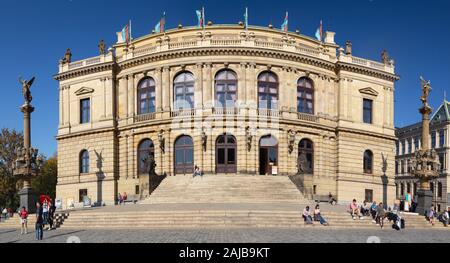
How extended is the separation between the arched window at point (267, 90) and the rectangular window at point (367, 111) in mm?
12241

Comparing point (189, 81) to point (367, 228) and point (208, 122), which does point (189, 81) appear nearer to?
point (208, 122)

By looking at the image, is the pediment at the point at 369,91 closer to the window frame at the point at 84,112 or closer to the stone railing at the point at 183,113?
the stone railing at the point at 183,113

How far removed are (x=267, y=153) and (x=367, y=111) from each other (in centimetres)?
1481

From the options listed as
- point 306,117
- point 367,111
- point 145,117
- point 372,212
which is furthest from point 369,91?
point 145,117

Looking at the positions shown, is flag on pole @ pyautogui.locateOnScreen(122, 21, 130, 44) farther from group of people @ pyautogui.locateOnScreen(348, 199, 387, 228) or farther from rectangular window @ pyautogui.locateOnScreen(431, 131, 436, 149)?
rectangular window @ pyautogui.locateOnScreen(431, 131, 436, 149)

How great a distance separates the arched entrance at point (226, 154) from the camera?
4278cm

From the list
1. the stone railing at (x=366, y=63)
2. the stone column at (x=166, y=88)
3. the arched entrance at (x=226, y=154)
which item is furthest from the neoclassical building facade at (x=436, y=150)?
the stone column at (x=166, y=88)

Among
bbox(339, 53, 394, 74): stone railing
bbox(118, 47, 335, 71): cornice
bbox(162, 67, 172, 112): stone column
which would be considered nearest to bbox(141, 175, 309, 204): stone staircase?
bbox(162, 67, 172, 112): stone column

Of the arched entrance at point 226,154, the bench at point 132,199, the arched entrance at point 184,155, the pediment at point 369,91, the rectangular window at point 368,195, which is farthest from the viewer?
the pediment at point 369,91

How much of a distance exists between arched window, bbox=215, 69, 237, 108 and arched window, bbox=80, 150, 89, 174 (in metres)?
17.9

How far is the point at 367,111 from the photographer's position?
49969 mm

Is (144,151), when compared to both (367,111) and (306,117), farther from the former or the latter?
(367,111)
